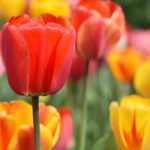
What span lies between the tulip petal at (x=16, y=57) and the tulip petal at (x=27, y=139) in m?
0.05

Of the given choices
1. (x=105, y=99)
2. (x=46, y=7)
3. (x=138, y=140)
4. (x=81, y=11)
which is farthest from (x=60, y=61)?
(x=46, y=7)

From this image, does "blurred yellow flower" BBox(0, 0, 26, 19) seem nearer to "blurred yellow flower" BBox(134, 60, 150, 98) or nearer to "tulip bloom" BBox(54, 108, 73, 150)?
"blurred yellow flower" BBox(134, 60, 150, 98)

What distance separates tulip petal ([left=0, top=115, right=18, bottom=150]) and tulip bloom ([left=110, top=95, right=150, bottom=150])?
0.12 meters

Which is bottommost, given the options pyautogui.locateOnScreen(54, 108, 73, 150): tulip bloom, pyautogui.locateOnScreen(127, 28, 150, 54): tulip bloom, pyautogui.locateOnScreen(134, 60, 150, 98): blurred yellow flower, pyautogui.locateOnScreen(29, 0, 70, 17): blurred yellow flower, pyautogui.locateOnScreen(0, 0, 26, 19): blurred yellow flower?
pyautogui.locateOnScreen(127, 28, 150, 54): tulip bloom

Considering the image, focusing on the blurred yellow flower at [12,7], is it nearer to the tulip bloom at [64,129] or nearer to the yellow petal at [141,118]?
the tulip bloom at [64,129]

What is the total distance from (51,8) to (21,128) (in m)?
1.21

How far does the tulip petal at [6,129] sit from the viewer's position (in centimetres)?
82

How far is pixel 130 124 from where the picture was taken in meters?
0.85

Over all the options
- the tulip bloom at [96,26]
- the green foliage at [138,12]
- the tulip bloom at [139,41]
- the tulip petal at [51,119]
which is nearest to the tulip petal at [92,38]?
the tulip bloom at [96,26]

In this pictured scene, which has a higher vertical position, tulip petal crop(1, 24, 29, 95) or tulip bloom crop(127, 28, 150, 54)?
tulip petal crop(1, 24, 29, 95)

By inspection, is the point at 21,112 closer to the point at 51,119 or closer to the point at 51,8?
the point at 51,119

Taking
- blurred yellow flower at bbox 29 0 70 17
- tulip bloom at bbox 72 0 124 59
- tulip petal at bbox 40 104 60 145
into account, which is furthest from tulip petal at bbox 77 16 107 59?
blurred yellow flower at bbox 29 0 70 17

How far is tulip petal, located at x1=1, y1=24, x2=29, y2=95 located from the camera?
79 cm

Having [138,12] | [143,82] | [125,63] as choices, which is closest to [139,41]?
[125,63]
